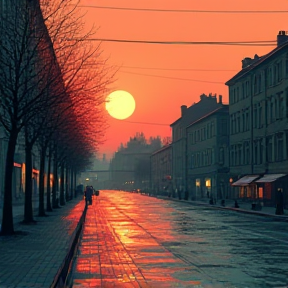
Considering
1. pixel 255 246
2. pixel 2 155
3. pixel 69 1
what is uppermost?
pixel 69 1

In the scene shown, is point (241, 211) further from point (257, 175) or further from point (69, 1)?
point (69, 1)

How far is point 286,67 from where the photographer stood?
2142 inches

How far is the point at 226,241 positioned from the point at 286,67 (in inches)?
1373

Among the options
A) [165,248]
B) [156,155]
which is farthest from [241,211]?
[156,155]

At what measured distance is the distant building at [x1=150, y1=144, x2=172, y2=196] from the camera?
136750 millimetres

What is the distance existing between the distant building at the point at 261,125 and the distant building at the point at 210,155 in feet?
25.5

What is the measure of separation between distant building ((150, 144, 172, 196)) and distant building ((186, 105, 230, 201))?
1940 centimetres

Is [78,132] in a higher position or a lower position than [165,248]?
higher

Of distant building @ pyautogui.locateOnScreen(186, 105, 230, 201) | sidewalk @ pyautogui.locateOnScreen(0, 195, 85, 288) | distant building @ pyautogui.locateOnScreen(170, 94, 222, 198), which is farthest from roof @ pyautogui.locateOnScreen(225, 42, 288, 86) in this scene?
distant building @ pyautogui.locateOnScreen(170, 94, 222, 198)

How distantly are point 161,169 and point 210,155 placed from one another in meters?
59.9

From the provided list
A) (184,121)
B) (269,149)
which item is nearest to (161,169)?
(184,121)

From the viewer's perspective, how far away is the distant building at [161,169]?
449 ft

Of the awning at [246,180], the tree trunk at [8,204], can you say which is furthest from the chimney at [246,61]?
the tree trunk at [8,204]

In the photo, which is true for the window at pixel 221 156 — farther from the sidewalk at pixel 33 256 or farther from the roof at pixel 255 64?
the sidewalk at pixel 33 256
